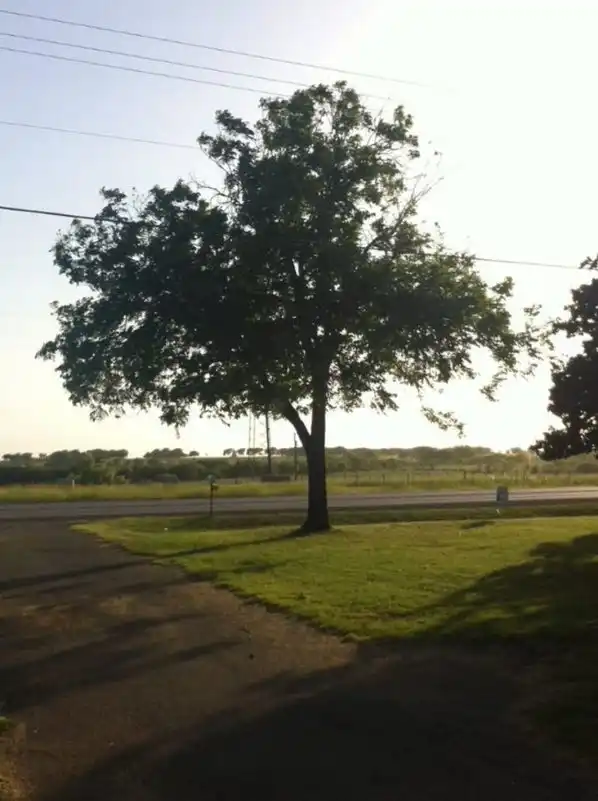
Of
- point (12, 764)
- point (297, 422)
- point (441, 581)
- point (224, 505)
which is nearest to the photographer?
point (12, 764)

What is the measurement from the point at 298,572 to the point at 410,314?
879cm

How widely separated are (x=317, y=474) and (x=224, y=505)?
603 inches

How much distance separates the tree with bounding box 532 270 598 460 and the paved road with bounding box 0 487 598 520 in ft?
Answer: 58.6

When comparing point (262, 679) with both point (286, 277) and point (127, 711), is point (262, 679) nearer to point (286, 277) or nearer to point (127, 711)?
point (127, 711)

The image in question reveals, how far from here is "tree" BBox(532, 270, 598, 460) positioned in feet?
75.6

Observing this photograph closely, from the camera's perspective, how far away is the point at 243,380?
25719mm

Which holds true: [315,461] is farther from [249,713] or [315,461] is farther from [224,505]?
[249,713]

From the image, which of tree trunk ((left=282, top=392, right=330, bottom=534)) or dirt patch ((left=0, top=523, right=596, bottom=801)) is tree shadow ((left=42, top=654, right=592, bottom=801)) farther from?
tree trunk ((left=282, top=392, right=330, bottom=534))

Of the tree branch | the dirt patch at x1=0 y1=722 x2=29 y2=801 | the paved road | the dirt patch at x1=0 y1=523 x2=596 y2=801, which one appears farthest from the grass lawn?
the paved road

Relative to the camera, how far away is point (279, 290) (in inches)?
1038

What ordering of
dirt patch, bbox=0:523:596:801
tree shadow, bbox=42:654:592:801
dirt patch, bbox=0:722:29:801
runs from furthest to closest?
dirt patch, bbox=0:722:29:801, dirt patch, bbox=0:523:596:801, tree shadow, bbox=42:654:592:801

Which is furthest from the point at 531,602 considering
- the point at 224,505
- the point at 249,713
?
the point at 224,505

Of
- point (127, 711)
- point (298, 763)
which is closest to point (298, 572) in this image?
point (127, 711)

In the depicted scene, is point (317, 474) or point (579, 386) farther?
point (317, 474)
